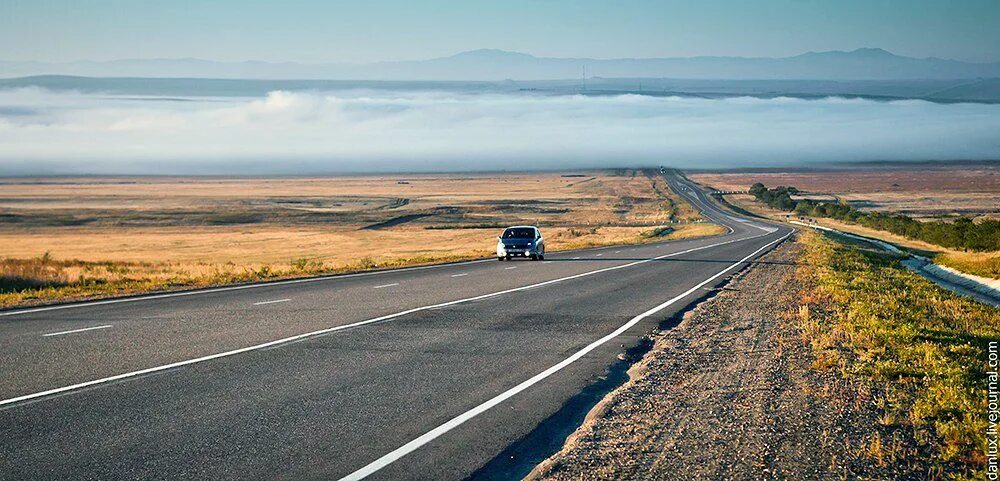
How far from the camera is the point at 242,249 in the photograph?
242ft

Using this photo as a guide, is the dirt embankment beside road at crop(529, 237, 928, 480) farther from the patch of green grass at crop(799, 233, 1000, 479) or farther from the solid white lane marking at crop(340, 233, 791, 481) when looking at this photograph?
the solid white lane marking at crop(340, 233, 791, 481)

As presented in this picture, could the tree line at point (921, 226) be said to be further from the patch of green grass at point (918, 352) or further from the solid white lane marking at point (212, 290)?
the solid white lane marking at point (212, 290)

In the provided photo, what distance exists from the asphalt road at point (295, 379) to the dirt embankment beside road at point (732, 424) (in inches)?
30.0

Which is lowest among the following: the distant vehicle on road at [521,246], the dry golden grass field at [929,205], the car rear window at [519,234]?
the dry golden grass field at [929,205]

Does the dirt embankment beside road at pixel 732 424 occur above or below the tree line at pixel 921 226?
above

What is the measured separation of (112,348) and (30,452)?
5.43 meters

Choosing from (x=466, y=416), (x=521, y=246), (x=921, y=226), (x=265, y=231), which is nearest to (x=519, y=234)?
(x=521, y=246)

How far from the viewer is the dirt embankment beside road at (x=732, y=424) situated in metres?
7.01

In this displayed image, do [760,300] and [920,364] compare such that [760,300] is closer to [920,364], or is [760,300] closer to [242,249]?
[920,364]

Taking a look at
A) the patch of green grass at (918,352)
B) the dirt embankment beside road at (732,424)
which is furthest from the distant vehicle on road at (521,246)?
the dirt embankment beside road at (732,424)

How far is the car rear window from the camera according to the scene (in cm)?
3766

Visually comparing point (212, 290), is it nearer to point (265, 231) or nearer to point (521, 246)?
point (521, 246)

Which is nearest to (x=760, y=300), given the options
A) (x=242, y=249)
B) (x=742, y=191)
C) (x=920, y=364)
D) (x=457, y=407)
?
(x=920, y=364)

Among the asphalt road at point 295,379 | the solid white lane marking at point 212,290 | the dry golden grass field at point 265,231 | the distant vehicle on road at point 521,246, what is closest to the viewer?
the asphalt road at point 295,379
